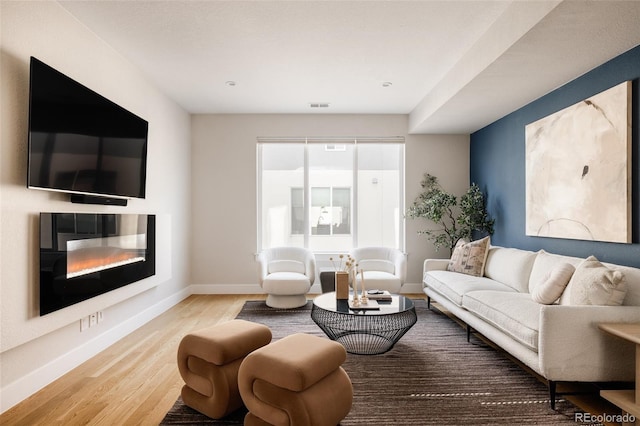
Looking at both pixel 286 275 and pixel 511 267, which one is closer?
pixel 511 267

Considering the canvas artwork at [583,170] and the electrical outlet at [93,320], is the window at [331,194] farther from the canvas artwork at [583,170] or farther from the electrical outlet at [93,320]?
the electrical outlet at [93,320]

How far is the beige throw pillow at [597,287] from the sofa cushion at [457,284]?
1054 millimetres

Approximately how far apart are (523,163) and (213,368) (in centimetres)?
395

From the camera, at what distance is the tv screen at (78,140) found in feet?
7.94

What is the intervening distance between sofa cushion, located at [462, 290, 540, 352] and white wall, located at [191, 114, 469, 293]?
2.56 m

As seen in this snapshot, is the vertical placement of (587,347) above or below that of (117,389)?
above

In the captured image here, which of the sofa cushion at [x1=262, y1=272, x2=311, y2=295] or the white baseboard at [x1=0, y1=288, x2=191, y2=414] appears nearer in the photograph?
the white baseboard at [x1=0, y1=288, x2=191, y2=414]

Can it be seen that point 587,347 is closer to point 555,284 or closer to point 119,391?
point 555,284

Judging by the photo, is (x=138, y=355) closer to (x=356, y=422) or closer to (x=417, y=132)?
(x=356, y=422)

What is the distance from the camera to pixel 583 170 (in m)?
3.27

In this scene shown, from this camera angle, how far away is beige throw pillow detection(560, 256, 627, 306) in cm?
240

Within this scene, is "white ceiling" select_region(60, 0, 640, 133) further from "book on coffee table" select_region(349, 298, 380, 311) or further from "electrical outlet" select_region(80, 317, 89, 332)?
"electrical outlet" select_region(80, 317, 89, 332)

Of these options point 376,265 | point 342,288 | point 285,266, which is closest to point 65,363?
point 342,288

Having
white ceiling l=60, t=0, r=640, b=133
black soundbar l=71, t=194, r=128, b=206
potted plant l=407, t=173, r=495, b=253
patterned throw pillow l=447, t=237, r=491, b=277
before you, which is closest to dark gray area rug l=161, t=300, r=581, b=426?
patterned throw pillow l=447, t=237, r=491, b=277
